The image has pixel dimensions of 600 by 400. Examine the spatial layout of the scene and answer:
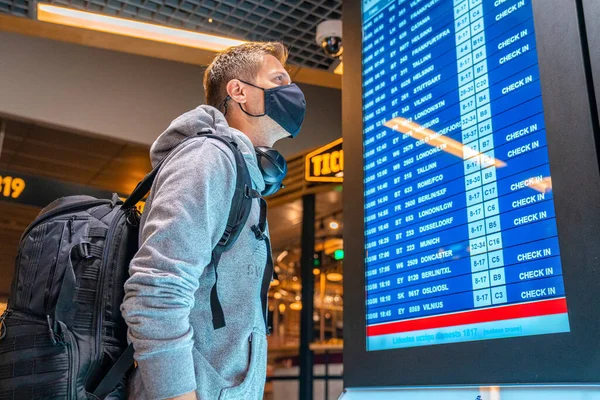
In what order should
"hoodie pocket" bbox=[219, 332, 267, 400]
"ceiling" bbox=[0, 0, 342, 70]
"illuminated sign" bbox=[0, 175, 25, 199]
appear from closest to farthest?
"hoodie pocket" bbox=[219, 332, 267, 400] < "ceiling" bbox=[0, 0, 342, 70] < "illuminated sign" bbox=[0, 175, 25, 199]

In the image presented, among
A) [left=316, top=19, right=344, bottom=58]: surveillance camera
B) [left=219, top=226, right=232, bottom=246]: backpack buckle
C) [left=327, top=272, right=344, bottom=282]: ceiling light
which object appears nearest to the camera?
[left=219, top=226, right=232, bottom=246]: backpack buckle

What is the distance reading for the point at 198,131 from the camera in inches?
58.1

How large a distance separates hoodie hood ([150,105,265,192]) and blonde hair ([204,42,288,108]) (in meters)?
0.28

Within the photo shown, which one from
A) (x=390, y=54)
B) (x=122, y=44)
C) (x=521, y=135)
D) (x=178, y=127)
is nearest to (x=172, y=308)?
(x=178, y=127)

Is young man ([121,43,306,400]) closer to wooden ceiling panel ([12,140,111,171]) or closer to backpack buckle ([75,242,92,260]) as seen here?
backpack buckle ([75,242,92,260])

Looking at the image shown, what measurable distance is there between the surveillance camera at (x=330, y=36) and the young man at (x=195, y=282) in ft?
7.30

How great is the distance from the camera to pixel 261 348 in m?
1.39

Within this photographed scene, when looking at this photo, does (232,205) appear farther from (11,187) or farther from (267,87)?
(11,187)

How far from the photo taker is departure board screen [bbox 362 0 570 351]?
A: 1501 mm

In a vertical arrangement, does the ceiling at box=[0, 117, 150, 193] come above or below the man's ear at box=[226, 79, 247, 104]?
above

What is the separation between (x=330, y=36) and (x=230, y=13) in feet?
2.09

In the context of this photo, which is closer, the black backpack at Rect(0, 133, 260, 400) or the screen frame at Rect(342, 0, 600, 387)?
the black backpack at Rect(0, 133, 260, 400)

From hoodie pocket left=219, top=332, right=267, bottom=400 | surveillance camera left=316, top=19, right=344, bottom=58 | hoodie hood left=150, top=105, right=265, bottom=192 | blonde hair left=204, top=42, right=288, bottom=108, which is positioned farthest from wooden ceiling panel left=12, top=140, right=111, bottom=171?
hoodie pocket left=219, top=332, right=267, bottom=400

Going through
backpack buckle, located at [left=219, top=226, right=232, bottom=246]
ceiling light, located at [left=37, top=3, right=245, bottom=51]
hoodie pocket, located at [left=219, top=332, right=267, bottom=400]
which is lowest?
hoodie pocket, located at [left=219, top=332, right=267, bottom=400]
